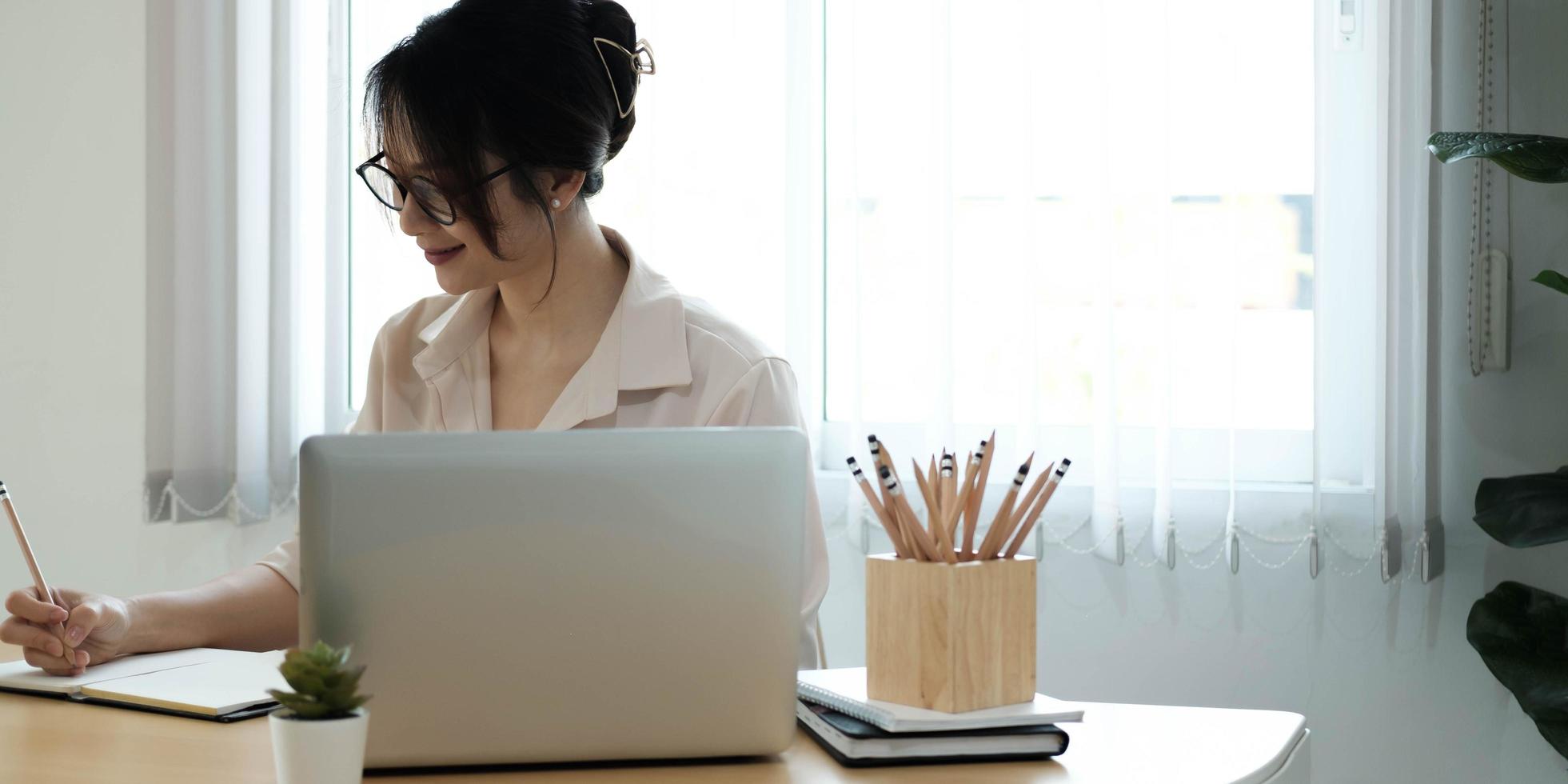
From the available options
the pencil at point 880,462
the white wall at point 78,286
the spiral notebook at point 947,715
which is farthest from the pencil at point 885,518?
the white wall at point 78,286

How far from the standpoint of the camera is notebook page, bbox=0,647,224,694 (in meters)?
1.14

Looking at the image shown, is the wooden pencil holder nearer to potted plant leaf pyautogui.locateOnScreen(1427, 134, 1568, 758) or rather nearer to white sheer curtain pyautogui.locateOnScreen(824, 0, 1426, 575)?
potted plant leaf pyautogui.locateOnScreen(1427, 134, 1568, 758)

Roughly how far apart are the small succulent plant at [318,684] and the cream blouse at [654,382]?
68cm

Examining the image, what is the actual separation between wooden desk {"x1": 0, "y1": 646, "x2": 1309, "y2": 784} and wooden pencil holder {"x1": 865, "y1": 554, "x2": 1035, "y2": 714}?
0.18 feet

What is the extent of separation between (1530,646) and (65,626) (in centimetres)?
183

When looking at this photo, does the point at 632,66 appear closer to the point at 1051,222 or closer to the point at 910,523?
the point at 910,523

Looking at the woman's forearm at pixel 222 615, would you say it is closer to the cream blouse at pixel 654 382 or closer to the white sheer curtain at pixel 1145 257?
the cream blouse at pixel 654 382

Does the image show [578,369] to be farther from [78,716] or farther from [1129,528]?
[1129,528]

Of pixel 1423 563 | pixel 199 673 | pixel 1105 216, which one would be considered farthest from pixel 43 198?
pixel 1423 563

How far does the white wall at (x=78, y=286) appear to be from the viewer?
8.84 ft

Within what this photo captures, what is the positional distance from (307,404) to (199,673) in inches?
57.2

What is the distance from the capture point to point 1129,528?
217 cm

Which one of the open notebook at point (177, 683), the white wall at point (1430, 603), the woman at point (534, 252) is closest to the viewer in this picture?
the open notebook at point (177, 683)

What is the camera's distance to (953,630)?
892 millimetres
